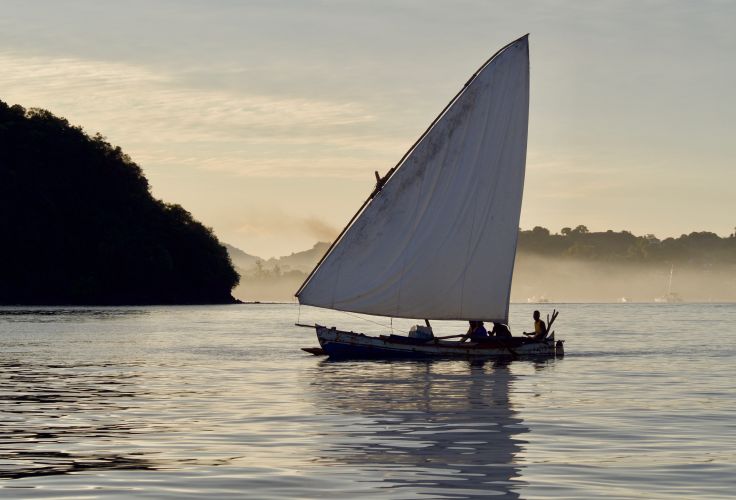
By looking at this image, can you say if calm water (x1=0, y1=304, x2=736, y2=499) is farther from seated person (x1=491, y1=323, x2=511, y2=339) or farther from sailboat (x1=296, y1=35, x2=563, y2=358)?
sailboat (x1=296, y1=35, x2=563, y2=358)

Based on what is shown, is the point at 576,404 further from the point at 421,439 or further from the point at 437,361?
the point at 437,361

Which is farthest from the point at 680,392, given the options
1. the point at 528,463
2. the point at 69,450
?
the point at 69,450

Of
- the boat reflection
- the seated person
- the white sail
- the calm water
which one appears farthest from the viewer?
the seated person

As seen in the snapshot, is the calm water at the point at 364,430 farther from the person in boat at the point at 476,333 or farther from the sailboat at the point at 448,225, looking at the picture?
the sailboat at the point at 448,225

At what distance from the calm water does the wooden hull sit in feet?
2.56

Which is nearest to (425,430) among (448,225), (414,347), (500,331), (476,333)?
(448,225)

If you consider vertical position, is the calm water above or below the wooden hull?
below

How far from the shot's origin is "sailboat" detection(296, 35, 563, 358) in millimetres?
52781

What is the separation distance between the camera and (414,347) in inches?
2165

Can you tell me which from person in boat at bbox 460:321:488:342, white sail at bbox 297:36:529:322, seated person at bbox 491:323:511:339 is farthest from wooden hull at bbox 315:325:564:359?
white sail at bbox 297:36:529:322

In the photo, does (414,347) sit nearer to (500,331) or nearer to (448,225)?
(500,331)

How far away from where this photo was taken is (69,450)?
77.3 feet

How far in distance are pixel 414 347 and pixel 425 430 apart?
27.6 meters

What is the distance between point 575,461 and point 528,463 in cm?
91
